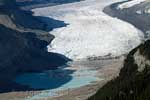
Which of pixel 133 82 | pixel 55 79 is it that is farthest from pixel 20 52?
pixel 133 82

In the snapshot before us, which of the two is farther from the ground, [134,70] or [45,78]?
[134,70]

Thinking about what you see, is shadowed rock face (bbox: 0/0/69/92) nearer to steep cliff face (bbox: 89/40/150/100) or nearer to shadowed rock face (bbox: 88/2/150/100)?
shadowed rock face (bbox: 88/2/150/100)

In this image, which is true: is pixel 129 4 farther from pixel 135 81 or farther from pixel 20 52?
pixel 135 81

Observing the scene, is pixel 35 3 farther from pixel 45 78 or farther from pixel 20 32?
pixel 45 78

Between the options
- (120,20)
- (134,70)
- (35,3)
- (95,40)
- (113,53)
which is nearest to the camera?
(134,70)

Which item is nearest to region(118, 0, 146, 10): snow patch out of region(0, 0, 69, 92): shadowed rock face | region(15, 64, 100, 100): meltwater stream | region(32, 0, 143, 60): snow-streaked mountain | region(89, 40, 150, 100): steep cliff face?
region(32, 0, 143, 60): snow-streaked mountain

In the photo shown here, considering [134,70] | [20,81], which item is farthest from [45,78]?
[134,70]
